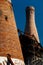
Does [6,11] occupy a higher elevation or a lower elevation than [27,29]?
higher

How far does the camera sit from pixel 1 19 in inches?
874

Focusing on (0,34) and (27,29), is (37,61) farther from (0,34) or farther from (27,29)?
(0,34)

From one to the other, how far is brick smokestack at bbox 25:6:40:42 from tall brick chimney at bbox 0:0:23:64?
782 cm

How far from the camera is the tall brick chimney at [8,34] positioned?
69.5 ft

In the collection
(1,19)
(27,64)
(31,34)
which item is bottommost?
(27,64)

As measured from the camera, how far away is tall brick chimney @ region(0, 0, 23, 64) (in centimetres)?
2117

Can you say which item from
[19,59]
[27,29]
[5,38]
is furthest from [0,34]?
[27,29]

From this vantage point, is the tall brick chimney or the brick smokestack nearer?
the tall brick chimney

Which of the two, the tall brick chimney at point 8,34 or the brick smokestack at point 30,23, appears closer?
the tall brick chimney at point 8,34

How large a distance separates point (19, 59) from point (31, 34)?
9151mm

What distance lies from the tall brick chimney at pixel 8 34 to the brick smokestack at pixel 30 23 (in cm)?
782

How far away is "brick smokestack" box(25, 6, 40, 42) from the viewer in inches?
1217

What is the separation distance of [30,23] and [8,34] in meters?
9.80

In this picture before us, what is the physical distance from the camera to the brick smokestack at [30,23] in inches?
1217
